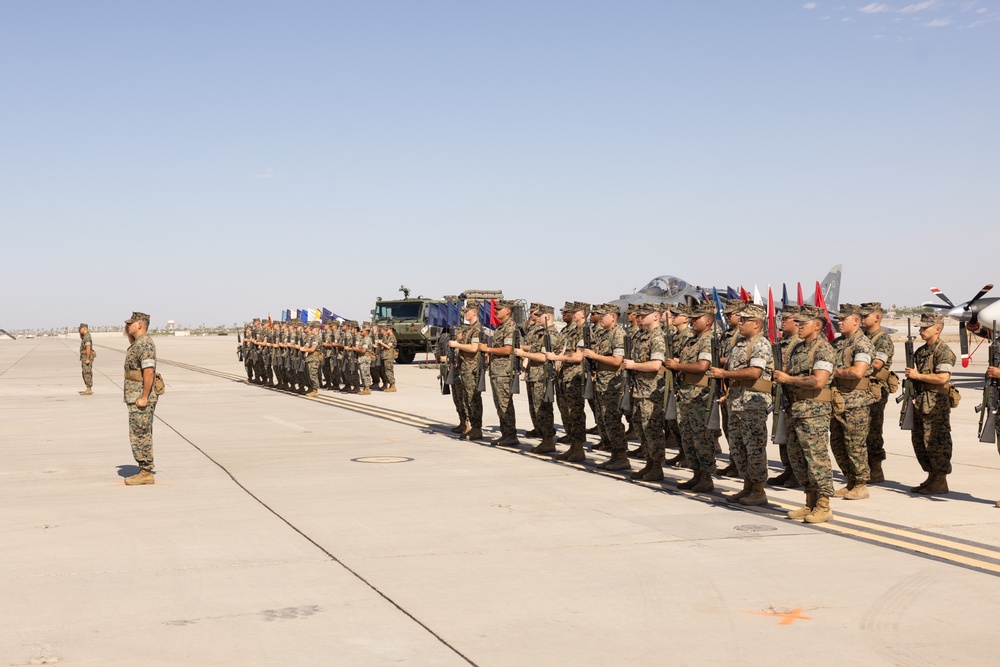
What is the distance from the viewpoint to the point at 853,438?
1008 cm

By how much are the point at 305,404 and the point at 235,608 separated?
647 inches

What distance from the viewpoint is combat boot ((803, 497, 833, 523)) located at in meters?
8.82

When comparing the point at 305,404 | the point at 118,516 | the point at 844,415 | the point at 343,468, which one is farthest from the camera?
the point at 305,404

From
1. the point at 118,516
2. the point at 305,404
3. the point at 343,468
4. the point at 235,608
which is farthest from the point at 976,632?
the point at 305,404

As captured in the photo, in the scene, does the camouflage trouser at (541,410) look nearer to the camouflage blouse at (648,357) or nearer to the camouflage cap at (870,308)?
the camouflage blouse at (648,357)

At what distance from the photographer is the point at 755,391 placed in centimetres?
940

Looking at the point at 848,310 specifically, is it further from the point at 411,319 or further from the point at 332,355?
the point at 411,319

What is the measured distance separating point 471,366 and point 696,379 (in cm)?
508

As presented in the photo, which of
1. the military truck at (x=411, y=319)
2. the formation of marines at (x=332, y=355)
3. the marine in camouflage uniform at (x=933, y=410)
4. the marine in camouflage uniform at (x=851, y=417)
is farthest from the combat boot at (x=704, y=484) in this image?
the military truck at (x=411, y=319)

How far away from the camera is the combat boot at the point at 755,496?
9688 millimetres

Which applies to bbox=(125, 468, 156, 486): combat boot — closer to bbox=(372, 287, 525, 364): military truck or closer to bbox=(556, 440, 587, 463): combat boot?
bbox=(556, 440, 587, 463): combat boot

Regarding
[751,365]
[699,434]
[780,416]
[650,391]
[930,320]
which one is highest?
[930,320]

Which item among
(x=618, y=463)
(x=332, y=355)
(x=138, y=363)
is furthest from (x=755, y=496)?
(x=332, y=355)

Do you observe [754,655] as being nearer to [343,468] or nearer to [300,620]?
[300,620]
